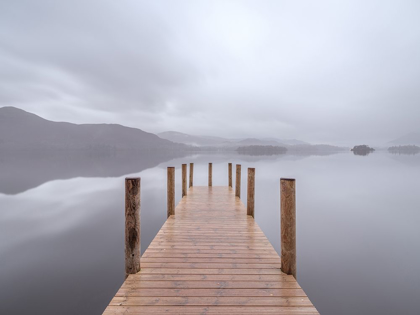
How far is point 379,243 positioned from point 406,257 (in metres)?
1.30

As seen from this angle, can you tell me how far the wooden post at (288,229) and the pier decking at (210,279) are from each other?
0.18 metres

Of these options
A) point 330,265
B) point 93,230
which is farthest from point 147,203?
point 330,265

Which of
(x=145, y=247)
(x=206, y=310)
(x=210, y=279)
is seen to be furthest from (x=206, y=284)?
(x=145, y=247)

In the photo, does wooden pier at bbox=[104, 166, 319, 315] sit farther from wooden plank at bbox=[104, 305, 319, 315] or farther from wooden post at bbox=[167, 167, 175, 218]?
wooden post at bbox=[167, 167, 175, 218]

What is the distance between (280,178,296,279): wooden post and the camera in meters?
3.72

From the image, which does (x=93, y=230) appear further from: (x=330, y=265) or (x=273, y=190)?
(x=273, y=190)

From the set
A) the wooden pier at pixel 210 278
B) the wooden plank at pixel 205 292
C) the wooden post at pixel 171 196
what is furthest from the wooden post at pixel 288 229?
the wooden post at pixel 171 196

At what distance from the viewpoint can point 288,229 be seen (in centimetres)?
377

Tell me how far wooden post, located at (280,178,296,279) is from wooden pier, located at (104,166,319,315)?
0.03m

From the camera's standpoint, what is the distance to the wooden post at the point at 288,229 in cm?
372

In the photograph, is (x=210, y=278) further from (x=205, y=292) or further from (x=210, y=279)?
(x=205, y=292)

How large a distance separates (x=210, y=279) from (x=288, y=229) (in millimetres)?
1597

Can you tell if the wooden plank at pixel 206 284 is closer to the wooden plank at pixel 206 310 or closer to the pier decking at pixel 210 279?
the pier decking at pixel 210 279

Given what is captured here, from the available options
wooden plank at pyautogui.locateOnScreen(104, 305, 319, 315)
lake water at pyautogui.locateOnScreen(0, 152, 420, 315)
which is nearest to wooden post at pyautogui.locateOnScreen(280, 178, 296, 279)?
wooden plank at pyautogui.locateOnScreen(104, 305, 319, 315)
